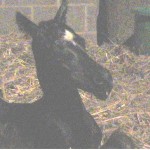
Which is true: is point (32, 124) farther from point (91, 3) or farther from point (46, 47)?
point (91, 3)

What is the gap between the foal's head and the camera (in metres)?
3.89

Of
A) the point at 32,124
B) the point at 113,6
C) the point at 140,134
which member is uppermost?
the point at 113,6

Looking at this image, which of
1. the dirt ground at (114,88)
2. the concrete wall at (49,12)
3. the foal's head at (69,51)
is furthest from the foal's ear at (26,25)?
the concrete wall at (49,12)

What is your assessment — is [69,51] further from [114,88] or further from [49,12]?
[49,12]

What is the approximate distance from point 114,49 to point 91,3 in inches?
32.0

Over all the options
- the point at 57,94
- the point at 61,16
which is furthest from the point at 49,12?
the point at 57,94

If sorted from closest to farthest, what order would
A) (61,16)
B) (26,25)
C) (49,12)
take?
1. (26,25)
2. (61,16)
3. (49,12)

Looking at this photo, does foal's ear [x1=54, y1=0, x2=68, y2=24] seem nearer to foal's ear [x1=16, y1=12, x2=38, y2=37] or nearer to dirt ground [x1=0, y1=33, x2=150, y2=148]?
foal's ear [x1=16, y1=12, x2=38, y2=37]

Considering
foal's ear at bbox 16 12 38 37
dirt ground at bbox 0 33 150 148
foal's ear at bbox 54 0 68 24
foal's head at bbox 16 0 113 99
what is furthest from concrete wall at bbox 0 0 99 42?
foal's ear at bbox 16 12 38 37

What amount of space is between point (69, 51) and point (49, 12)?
11.4ft

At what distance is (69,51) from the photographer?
394 cm

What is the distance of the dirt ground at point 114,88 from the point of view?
16.6ft

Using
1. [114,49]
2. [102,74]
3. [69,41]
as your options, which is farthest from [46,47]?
[114,49]

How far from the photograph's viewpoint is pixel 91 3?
7.34 m
